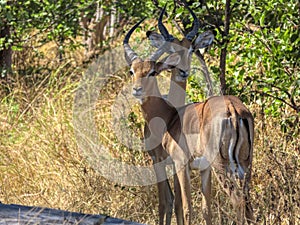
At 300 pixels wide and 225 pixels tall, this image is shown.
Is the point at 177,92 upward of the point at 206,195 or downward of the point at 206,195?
upward

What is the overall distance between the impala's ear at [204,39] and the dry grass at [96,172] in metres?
0.85

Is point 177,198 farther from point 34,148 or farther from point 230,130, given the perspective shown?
point 34,148

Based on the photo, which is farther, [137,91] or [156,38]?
[156,38]

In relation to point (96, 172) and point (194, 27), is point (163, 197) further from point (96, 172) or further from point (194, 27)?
point (194, 27)

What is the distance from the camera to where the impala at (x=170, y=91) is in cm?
593

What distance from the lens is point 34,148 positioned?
7.46 m

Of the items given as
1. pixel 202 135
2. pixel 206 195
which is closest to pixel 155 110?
pixel 202 135

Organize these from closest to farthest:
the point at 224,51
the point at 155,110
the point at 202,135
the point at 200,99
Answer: the point at 202,135, the point at 155,110, the point at 224,51, the point at 200,99

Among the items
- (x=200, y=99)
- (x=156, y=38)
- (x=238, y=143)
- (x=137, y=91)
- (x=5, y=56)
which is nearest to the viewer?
(x=238, y=143)

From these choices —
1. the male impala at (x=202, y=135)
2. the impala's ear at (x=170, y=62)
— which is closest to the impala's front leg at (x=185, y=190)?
the male impala at (x=202, y=135)

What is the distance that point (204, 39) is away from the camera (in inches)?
247

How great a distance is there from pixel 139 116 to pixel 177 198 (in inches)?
72.9

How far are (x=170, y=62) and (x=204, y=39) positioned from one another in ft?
1.77

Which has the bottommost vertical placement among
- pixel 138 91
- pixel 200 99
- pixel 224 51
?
pixel 200 99
